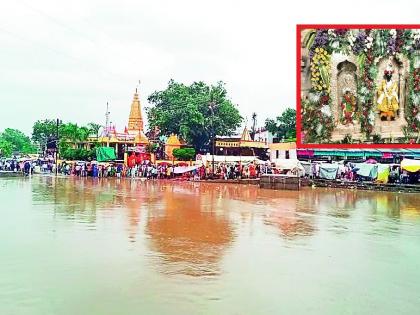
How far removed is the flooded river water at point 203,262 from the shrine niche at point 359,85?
15.5 meters

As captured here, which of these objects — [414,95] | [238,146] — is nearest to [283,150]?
[238,146]

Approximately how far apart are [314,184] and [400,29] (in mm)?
10468

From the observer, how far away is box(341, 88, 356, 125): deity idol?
2980cm

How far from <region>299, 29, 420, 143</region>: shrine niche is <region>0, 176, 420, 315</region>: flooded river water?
1547 centimetres

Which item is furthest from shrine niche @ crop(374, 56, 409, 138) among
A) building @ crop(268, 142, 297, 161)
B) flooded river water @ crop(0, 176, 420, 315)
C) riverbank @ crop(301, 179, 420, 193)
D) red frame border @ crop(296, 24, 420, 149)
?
flooded river water @ crop(0, 176, 420, 315)

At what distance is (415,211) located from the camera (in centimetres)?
1688

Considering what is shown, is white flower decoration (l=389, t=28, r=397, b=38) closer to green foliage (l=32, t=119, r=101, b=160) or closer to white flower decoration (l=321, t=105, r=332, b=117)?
white flower decoration (l=321, t=105, r=332, b=117)

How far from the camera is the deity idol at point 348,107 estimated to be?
2980 centimetres

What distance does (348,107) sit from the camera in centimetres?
2992

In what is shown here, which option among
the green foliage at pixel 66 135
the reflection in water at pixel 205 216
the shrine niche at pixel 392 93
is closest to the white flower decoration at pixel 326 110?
the shrine niche at pixel 392 93

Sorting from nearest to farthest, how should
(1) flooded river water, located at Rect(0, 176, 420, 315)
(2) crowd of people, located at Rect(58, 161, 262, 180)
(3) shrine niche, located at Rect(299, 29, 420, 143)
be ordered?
(1) flooded river water, located at Rect(0, 176, 420, 315), (3) shrine niche, located at Rect(299, 29, 420, 143), (2) crowd of people, located at Rect(58, 161, 262, 180)

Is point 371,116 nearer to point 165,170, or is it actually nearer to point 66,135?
point 165,170

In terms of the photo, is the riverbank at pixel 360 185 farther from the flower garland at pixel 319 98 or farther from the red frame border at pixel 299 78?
the flower garland at pixel 319 98

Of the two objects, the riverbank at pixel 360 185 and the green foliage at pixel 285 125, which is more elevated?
the green foliage at pixel 285 125
